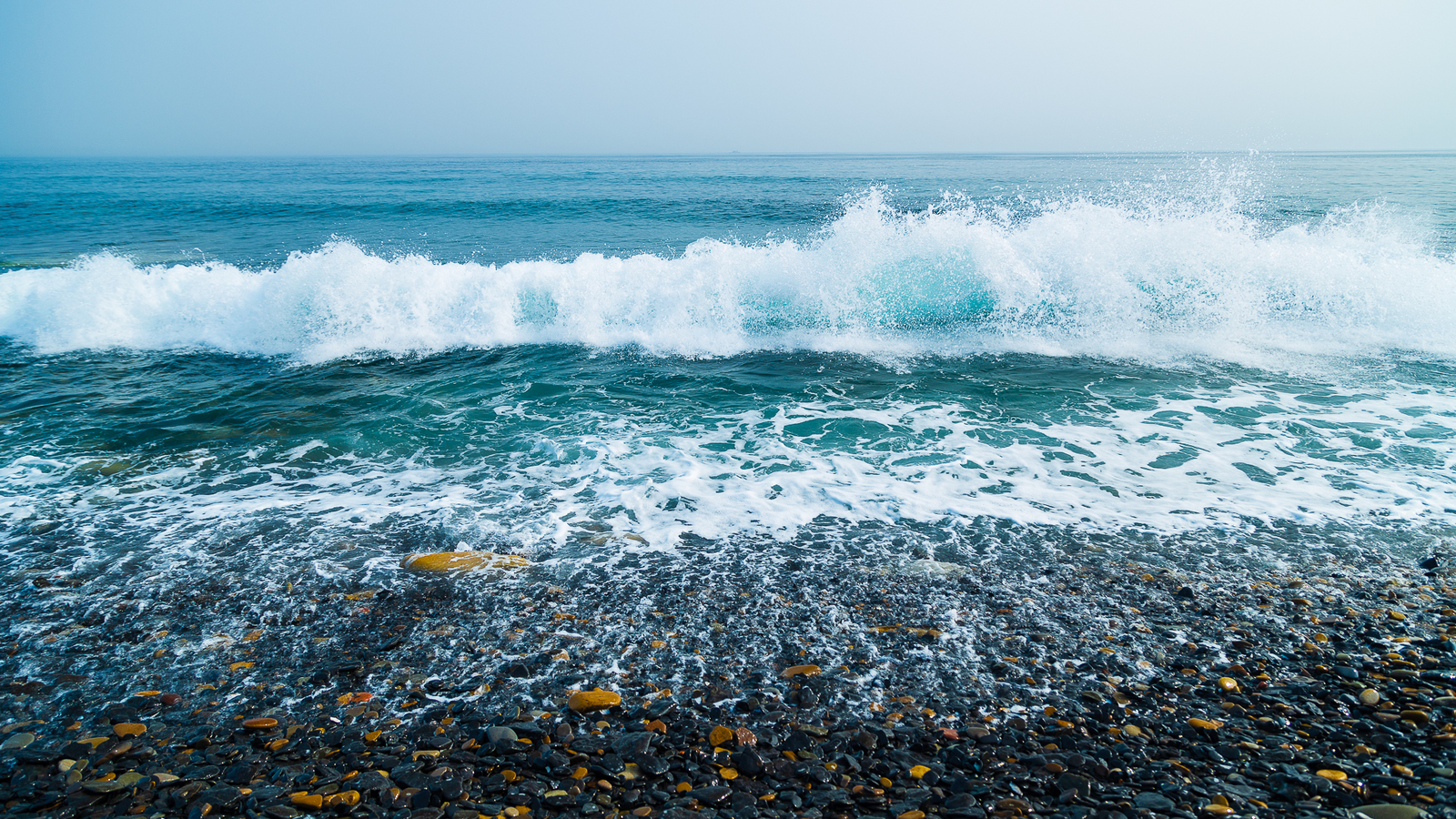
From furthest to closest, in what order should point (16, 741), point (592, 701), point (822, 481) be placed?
point (822, 481), point (592, 701), point (16, 741)

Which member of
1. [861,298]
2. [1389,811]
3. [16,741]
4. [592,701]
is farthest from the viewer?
[861,298]

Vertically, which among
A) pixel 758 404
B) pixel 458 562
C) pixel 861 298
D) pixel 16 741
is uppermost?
pixel 861 298

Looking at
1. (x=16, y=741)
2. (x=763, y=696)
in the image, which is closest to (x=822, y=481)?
(x=763, y=696)

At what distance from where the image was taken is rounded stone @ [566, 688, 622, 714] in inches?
131

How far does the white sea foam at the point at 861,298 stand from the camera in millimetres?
10781

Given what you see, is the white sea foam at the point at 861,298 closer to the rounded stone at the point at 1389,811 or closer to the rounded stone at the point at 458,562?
the rounded stone at the point at 458,562

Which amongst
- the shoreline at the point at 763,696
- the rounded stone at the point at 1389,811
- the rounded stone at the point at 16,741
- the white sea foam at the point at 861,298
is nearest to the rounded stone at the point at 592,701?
the shoreline at the point at 763,696

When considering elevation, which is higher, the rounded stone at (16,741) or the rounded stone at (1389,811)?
the rounded stone at (1389,811)

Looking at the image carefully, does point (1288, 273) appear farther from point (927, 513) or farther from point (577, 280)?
point (577, 280)

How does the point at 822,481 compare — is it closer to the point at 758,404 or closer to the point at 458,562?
the point at 758,404

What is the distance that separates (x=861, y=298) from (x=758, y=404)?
4.57m

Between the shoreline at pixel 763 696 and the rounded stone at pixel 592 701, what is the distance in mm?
48

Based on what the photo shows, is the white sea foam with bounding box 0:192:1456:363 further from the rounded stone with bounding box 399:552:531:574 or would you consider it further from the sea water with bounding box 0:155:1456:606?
the rounded stone with bounding box 399:552:531:574

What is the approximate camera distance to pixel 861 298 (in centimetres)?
1194
